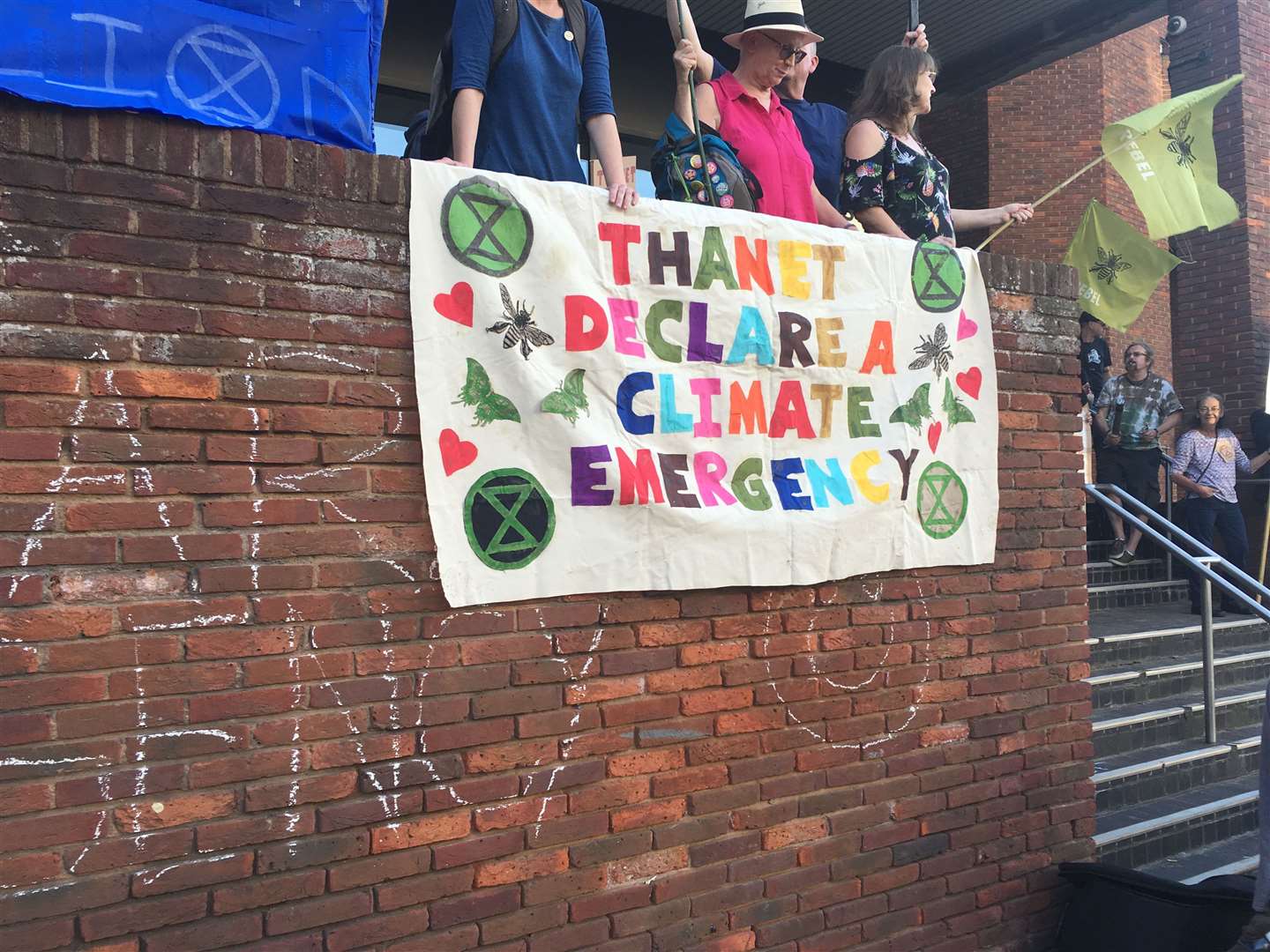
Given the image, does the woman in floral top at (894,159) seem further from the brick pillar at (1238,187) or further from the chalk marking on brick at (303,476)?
the brick pillar at (1238,187)

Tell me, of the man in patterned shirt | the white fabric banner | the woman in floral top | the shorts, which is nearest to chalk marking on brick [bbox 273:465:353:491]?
the white fabric banner

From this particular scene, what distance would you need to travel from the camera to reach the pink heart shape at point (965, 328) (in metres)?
4.02

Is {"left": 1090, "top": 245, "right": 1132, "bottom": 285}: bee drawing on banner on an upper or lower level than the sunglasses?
lower

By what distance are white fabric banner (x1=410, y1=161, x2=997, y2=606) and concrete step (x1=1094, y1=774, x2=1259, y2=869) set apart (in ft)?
5.88

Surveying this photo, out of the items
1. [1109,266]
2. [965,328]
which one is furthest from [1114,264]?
[965,328]

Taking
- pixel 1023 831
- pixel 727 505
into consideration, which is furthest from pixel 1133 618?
pixel 727 505

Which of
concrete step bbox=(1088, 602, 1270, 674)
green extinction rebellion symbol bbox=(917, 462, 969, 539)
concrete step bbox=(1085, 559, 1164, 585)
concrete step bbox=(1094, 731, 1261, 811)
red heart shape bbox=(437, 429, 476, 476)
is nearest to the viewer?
red heart shape bbox=(437, 429, 476, 476)

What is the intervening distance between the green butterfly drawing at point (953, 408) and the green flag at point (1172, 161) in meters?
2.33

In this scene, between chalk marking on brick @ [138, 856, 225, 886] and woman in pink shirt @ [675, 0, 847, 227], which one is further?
woman in pink shirt @ [675, 0, 847, 227]

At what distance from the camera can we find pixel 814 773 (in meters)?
3.56

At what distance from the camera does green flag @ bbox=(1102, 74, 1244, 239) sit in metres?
5.53

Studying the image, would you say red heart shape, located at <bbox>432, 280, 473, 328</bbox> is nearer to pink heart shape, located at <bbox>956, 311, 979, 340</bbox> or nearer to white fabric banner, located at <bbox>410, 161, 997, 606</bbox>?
white fabric banner, located at <bbox>410, 161, 997, 606</bbox>

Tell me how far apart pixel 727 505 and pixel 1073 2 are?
602 centimetres

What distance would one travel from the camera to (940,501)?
3.90 metres
